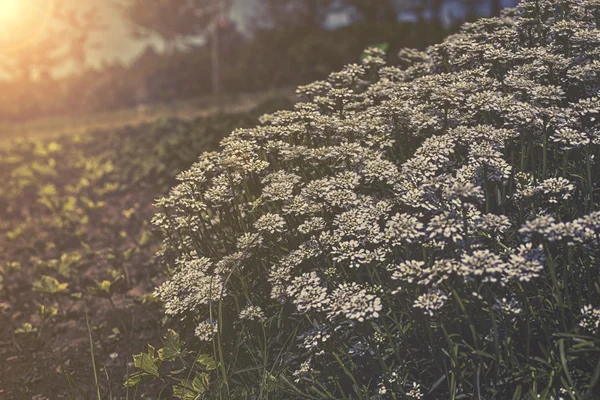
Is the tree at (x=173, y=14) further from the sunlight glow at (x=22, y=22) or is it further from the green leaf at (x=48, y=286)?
the green leaf at (x=48, y=286)

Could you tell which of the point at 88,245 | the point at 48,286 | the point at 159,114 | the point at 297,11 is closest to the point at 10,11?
the point at 297,11

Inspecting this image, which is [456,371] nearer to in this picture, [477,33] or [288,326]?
[288,326]

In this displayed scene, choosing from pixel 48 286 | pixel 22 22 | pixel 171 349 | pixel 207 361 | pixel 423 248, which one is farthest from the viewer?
pixel 22 22

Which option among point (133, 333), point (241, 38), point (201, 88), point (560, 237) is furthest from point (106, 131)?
point (241, 38)

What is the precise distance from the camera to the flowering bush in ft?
8.73

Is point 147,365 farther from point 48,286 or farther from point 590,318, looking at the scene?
point 590,318

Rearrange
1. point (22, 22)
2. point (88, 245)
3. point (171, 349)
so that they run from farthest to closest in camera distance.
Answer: point (22, 22) < point (88, 245) < point (171, 349)

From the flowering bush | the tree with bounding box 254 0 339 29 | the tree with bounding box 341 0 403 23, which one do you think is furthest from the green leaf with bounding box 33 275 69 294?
the tree with bounding box 254 0 339 29

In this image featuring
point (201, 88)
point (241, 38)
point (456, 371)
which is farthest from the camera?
point (241, 38)

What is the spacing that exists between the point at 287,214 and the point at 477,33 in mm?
2215

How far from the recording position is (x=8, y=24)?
141 feet

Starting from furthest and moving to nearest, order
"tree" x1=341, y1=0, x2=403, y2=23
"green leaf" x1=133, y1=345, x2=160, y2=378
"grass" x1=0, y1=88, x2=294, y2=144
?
"tree" x1=341, y1=0, x2=403, y2=23 → "grass" x1=0, y1=88, x2=294, y2=144 → "green leaf" x1=133, y1=345, x2=160, y2=378

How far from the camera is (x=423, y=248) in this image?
279 centimetres

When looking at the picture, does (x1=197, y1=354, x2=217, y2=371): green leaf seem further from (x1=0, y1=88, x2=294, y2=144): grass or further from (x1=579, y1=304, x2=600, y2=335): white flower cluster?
(x1=0, y1=88, x2=294, y2=144): grass
